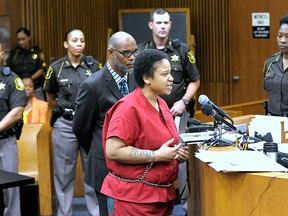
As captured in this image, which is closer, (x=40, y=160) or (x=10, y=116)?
(x=10, y=116)

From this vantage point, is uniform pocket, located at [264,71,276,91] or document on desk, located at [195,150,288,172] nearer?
document on desk, located at [195,150,288,172]

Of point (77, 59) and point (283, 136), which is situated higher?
point (77, 59)

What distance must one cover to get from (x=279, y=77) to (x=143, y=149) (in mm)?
2497

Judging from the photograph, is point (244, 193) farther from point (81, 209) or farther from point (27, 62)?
point (27, 62)

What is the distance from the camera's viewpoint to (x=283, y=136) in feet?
14.6

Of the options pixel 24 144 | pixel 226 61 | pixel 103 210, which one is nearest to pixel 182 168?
pixel 103 210

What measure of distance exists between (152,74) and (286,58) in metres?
2.45

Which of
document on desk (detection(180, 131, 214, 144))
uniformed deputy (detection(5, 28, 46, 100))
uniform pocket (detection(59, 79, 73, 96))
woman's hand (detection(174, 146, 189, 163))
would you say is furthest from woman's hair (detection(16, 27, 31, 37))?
woman's hand (detection(174, 146, 189, 163))

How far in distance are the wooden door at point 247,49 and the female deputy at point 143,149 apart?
5.63 m

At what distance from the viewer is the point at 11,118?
5.50 meters

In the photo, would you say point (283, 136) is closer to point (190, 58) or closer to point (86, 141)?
point (86, 141)

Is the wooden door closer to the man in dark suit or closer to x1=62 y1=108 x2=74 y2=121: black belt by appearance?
x1=62 y1=108 x2=74 y2=121: black belt

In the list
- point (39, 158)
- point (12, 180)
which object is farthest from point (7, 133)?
point (12, 180)

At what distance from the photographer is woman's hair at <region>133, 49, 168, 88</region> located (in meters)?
3.61
